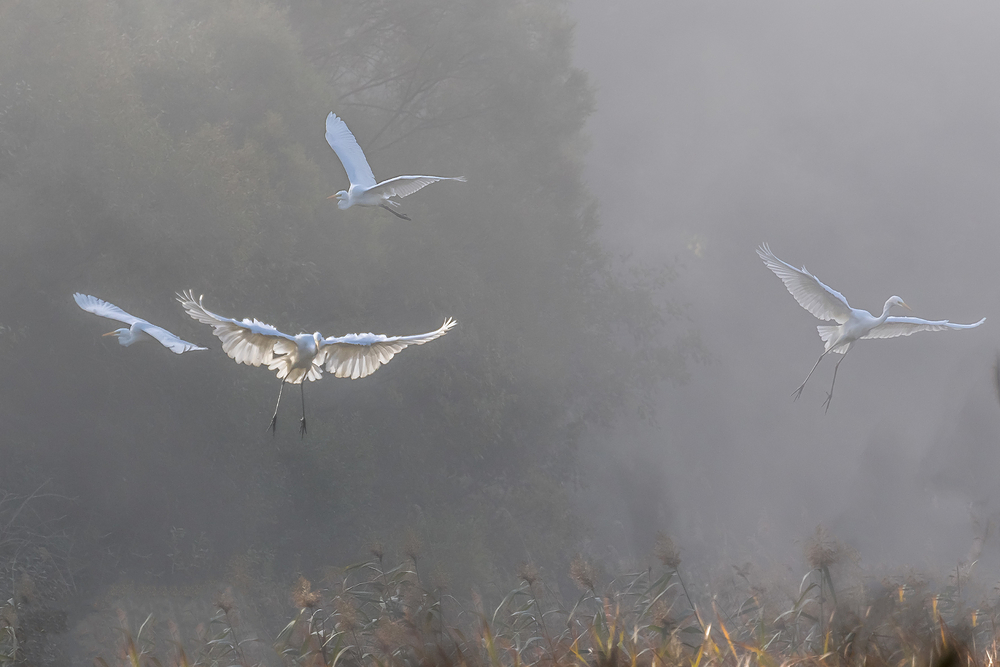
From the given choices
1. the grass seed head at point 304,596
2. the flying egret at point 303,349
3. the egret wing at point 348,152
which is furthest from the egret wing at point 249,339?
the egret wing at point 348,152

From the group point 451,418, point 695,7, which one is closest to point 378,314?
point 451,418

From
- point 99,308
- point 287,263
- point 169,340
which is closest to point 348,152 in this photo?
point 169,340

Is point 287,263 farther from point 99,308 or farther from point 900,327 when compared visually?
point 900,327

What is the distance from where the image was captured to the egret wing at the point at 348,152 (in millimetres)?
7578

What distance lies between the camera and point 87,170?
10.5m

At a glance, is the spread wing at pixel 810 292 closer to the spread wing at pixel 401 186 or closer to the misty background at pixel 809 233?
the spread wing at pixel 401 186

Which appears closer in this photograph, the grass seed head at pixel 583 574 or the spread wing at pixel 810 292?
the grass seed head at pixel 583 574

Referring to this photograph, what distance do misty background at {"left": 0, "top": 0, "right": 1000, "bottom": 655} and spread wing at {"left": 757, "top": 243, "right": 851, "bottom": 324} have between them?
2294 mm

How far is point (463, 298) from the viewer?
1617 centimetres

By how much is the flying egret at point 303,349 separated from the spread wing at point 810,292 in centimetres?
366

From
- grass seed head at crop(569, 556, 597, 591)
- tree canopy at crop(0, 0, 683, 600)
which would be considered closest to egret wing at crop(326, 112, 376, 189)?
tree canopy at crop(0, 0, 683, 600)

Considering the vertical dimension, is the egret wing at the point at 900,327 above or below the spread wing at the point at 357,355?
below

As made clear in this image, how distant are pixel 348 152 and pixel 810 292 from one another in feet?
13.9

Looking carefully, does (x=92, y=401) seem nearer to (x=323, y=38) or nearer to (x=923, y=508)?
(x=323, y=38)
